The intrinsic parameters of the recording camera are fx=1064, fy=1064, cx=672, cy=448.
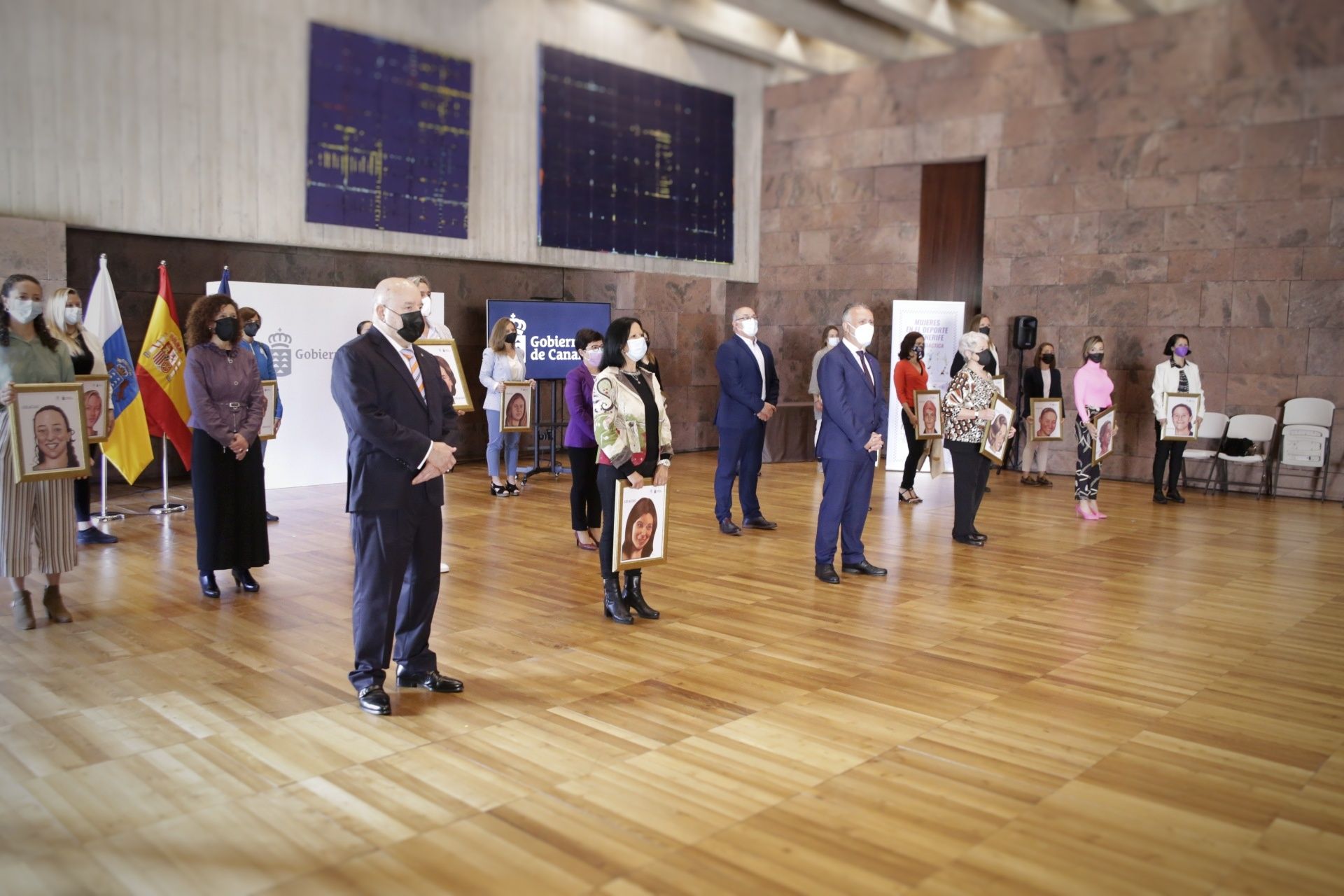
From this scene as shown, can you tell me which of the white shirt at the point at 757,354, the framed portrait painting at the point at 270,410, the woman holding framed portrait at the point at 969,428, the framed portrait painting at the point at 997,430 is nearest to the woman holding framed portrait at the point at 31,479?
the framed portrait painting at the point at 270,410

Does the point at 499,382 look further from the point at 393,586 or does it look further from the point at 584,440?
the point at 393,586

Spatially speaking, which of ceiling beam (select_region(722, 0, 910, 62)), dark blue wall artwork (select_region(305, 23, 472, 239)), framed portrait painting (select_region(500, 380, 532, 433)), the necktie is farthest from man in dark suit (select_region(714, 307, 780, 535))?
ceiling beam (select_region(722, 0, 910, 62))

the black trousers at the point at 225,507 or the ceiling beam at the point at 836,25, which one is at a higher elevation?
the ceiling beam at the point at 836,25

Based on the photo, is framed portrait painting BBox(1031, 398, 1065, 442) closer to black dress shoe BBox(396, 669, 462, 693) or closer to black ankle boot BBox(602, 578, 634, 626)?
black ankle boot BBox(602, 578, 634, 626)

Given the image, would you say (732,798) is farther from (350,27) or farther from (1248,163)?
(1248,163)

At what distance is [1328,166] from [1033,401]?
4057 millimetres

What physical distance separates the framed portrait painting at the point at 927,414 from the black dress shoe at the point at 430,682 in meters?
6.27

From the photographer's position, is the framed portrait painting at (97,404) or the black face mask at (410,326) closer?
the black face mask at (410,326)

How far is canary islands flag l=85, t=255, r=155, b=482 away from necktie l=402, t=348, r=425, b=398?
16.4ft

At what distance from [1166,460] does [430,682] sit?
8.76 m

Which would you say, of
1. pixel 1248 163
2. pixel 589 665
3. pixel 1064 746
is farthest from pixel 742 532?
pixel 1248 163

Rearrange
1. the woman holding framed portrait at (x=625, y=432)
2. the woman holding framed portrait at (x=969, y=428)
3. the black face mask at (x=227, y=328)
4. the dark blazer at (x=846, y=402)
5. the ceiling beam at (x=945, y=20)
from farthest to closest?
the ceiling beam at (x=945, y=20)
the woman holding framed portrait at (x=969, y=428)
the dark blazer at (x=846, y=402)
the black face mask at (x=227, y=328)
the woman holding framed portrait at (x=625, y=432)

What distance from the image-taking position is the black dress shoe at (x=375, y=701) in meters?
4.07

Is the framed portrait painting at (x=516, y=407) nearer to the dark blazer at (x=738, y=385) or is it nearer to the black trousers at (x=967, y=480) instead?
the dark blazer at (x=738, y=385)
